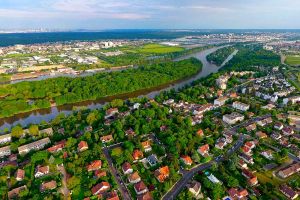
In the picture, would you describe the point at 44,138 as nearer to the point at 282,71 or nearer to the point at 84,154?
the point at 84,154

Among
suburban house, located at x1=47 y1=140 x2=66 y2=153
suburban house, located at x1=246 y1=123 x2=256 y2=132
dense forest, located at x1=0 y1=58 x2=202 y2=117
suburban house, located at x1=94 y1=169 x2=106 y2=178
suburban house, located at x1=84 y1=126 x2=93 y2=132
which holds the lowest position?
suburban house, located at x1=94 y1=169 x2=106 y2=178

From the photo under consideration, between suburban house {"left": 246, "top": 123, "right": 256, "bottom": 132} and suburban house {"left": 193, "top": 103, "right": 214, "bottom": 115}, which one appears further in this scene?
suburban house {"left": 193, "top": 103, "right": 214, "bottom": 115}

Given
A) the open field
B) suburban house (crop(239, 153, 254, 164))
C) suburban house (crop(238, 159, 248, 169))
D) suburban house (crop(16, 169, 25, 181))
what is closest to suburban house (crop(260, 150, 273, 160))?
suburban house (crop(239, 153, 254, 164))

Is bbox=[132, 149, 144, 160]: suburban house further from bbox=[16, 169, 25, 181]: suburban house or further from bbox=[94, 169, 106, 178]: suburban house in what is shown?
bbox=[16, 169, 25, 181]: suburban house

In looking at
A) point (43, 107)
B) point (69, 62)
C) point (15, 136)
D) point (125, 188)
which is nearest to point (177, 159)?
point (125, 188)

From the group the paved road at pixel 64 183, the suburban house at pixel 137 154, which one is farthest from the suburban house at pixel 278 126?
the paved road at pixel 64 183
